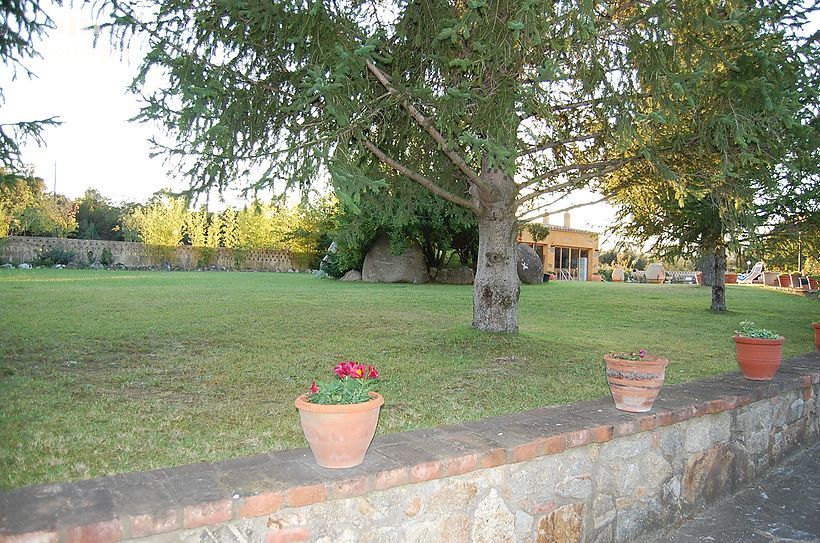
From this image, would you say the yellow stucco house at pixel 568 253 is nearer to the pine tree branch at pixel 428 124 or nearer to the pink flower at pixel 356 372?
the pine tree branch at pixel 428 124

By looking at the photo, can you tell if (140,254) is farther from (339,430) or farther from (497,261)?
(339,430)

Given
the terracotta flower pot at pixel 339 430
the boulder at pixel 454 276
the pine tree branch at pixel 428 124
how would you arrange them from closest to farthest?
the terracotta flower pot at pixel 339 430 → the pine tree branch at pixel 428 124 → the boulder at pixel 454 276

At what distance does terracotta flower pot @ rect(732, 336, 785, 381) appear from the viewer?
5.10 meters

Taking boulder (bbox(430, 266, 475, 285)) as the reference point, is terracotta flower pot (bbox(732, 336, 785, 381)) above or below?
below

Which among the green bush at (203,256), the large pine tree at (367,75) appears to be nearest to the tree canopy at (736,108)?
the large pine tree at (367,75)

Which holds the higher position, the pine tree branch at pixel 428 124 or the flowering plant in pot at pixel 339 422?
the pine tree branch at pixel 428 124

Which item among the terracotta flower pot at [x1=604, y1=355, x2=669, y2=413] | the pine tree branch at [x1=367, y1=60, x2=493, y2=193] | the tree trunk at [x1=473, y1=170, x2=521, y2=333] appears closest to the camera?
the terracotta flower pot at [x1=604, y1=355, x2=669, y2=413]

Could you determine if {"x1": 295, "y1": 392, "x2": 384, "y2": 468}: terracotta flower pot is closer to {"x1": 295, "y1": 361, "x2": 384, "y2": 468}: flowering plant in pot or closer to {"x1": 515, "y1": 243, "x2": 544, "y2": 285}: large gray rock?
{"x1": 295, "y1": 361, "x2": 384, "y2": 468}: flowering plant in pot

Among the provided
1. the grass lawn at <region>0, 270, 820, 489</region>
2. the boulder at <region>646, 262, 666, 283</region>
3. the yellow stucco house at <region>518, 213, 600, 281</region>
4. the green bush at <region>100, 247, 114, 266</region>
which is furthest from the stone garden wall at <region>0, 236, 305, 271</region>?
the boulder at <region>646, 262, 666, 283</region>

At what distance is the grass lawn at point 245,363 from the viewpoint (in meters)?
3.32

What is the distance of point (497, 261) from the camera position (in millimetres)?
7973

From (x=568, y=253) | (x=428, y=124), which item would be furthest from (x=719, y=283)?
(x=568, y=253)

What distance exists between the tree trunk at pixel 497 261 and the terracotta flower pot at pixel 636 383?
4.06m

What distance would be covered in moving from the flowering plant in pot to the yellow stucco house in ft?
103
